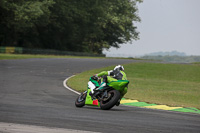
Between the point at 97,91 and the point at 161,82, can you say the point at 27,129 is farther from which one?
the point at 161,82

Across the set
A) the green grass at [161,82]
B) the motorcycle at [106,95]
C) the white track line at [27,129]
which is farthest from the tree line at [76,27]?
the white track line at [27,129]

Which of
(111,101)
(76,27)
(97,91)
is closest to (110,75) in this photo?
(97,91)

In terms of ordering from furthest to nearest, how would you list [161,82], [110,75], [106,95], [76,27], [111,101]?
[76,27] → [161,82] → [110,75] → [106,95] → [111,101]

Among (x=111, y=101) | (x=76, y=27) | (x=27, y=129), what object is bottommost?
(x=27, y=129)

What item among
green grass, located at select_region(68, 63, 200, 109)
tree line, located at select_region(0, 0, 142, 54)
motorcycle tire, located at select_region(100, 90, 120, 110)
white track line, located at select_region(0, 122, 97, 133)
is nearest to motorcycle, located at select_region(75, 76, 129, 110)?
motorcycle tire, located at select_region(100, 90, 120, 110)

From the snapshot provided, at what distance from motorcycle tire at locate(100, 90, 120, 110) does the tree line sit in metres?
41.5

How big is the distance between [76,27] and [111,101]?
206ft

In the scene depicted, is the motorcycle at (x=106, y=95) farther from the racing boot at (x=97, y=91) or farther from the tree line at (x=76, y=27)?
the tree line at (x=76, y=27)

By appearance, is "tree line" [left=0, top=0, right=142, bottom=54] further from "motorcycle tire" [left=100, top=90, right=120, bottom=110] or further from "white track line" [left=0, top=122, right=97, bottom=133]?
"white track line" [left=0, top=122, right=97, bottom=133]

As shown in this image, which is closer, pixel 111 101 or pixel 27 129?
pixel 27 129

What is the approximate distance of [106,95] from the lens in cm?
1298

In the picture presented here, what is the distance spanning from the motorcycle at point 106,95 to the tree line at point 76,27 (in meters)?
40.7

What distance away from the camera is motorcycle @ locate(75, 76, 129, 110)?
42.0ft

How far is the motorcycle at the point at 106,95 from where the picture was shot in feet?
42.0
